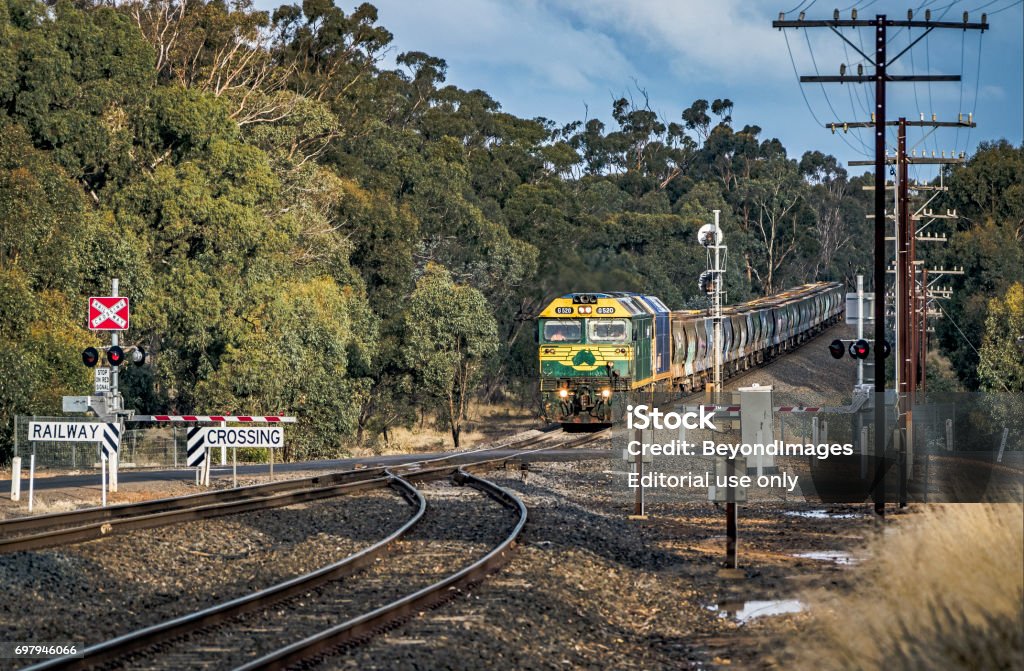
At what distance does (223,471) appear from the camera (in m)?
28.8

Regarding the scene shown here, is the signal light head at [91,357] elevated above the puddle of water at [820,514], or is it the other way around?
the signal light head at [91,357]

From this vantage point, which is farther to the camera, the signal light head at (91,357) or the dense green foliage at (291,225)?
the dense green foliage at (291,225)

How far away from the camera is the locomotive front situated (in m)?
36.2

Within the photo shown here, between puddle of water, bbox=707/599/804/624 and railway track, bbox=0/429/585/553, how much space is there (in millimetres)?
8187

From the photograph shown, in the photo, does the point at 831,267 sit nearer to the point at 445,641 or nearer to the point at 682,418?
the point at 682,418

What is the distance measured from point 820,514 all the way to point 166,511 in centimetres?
1023

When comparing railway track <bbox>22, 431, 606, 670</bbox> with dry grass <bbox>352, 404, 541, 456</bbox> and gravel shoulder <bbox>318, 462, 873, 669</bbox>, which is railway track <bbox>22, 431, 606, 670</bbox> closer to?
gravel shoulder <bbox>318, 462, 873, 669</bbox>

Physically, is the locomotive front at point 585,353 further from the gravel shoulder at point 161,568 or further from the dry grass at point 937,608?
the dry grass at point 937,608

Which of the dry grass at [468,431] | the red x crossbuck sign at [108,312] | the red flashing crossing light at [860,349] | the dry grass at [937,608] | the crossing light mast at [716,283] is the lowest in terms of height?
the dry grass at [468,431]

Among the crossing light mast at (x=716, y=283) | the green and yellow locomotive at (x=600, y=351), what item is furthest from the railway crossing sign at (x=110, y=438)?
the crossing light mast at (x=716, y=283)

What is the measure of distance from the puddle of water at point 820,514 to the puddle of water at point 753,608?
24.2 ft

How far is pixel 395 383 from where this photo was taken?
2370 inches

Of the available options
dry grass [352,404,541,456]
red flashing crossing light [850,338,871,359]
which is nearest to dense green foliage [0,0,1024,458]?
dry grass [352,404,541,456]

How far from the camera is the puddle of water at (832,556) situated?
1491 cm
